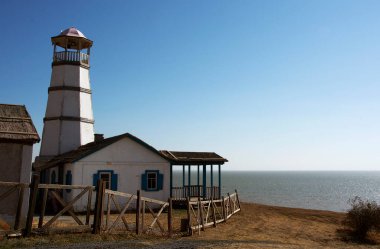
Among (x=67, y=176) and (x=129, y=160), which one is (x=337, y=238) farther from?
(x=67, y=176)

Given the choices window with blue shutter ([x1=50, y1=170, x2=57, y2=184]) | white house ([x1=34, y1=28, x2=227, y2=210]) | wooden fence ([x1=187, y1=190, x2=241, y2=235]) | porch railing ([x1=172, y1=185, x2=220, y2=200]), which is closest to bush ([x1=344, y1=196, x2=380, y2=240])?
wooden fence ([x1=187, y1=190, x2=241, y2=235])

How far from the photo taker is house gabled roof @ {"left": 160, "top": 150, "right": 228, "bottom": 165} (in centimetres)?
2752

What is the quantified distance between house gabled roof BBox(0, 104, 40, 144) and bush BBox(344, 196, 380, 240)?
590 inches

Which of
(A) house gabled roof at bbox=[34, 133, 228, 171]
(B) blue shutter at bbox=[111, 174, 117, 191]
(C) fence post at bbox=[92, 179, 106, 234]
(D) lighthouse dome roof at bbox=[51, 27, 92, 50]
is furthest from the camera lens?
(D) lighthouse dome roof at bbox=[51, 27, 92, 50]

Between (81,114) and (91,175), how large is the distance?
6.51m

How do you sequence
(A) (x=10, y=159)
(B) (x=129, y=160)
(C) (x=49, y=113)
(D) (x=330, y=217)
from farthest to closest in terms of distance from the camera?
(C) (x=49, y=113)
(D) (x=330, y=217)
(B) (x=129, y=160)
(A) (x=10, y=159)

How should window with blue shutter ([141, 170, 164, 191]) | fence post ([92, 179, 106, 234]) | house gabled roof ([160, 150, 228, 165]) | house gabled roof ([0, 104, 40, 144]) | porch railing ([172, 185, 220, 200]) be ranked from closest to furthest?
fence post ([92, 179, 106, 234]) → house gabled roof ([0, 104, 40, 144]) → window with blue shutter ([141, 170, 164, 191]) → house gabled roof ([160, 150, 228, 165]) → porch railing ([172, 185, 220, 200])

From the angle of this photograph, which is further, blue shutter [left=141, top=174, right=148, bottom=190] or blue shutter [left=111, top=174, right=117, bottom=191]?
blue shutter [left=141, top=174, right=148, bottom=190]

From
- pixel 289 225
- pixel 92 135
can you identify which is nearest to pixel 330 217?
pixel 289 225

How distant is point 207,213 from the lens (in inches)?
737

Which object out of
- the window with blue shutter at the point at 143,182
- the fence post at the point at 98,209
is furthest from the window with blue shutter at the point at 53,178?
the fence post at the point at 98,209

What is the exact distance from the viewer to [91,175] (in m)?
24.0

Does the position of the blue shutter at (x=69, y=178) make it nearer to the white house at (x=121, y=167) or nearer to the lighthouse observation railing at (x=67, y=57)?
the white house at (x=121, y=167)

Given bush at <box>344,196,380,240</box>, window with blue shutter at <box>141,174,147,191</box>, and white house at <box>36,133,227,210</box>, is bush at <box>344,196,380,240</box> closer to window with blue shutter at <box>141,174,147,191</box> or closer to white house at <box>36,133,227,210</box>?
white house at <box>36,133,227,210</box>
